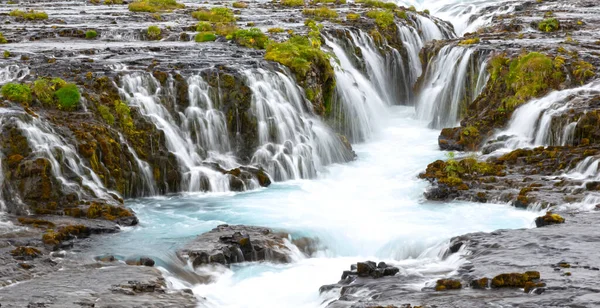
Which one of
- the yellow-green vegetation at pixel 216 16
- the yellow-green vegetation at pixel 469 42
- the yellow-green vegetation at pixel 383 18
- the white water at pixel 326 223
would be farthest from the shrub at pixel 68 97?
the yellow-green vegetation at pixel 383 18

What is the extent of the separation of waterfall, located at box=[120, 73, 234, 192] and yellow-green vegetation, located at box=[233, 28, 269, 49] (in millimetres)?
7056

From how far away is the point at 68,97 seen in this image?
20969 millimetres

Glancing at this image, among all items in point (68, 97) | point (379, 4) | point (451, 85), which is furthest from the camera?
point (379, 4)

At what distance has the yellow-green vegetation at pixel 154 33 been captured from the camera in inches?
1310

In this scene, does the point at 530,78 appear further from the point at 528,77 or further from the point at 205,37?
the point at 205,37

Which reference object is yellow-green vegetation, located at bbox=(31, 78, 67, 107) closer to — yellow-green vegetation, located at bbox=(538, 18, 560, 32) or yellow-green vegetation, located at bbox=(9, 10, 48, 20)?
yellow-green vegetation, located at bbox=(9, 10, 48, 20)

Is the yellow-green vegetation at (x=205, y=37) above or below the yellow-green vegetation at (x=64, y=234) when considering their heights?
above

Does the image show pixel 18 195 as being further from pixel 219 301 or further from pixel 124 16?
pixel 124 16

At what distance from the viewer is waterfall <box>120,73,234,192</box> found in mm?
21266

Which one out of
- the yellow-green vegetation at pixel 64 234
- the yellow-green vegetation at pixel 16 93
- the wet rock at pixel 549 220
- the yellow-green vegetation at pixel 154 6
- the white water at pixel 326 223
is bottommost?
the white water at pixel 326 223

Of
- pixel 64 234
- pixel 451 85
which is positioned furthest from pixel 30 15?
pixel 64 234

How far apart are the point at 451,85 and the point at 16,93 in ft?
56.7

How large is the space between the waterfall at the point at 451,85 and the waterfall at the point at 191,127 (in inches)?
428

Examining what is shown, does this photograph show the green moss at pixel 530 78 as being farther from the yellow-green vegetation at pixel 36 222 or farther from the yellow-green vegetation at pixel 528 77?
the yellow-green vegetation at pixel 36 222
